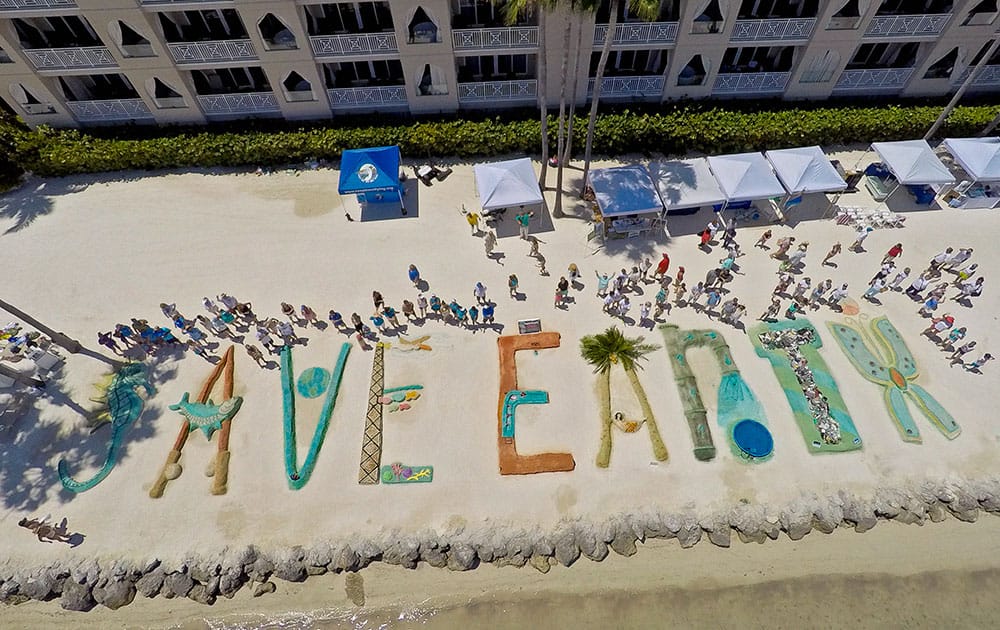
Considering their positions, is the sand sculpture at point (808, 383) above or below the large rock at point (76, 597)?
above

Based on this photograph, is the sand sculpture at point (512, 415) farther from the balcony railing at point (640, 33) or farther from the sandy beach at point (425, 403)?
the balcony railing at point (640, 33)

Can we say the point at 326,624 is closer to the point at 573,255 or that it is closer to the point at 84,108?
the point at 573,255

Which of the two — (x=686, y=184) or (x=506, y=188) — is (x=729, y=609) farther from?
(x=506, y=188)

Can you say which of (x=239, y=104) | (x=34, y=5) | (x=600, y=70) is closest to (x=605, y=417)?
(x=600, y=70)

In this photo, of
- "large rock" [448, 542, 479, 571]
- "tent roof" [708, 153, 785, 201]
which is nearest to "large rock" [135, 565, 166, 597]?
"large rock" [448, 542, 479, 571]

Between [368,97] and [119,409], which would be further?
[368,97]

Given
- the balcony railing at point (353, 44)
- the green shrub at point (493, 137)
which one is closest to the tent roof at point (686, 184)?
the green shrub at point (493, 137)

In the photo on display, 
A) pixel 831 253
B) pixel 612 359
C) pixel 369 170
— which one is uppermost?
pixel 369 170

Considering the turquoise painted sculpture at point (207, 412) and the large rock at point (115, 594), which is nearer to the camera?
the large rock at point (115, 594)
